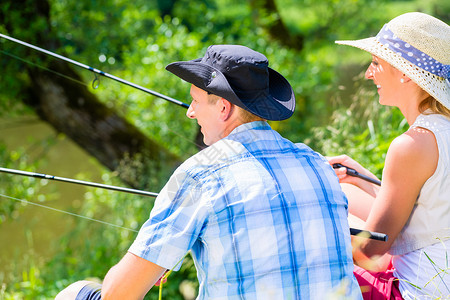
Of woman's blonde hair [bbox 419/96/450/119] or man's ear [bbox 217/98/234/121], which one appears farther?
→ woman's blonde hair [bbox 419/96/450/119]

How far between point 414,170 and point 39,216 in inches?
193

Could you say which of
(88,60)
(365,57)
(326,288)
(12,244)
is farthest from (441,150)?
Answer: (12,244)

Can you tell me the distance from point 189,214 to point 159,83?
319 cm

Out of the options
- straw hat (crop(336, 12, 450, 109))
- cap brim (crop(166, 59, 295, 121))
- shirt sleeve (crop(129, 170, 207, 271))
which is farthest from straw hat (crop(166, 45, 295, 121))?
straw hat (crop(336, 12, 450, 109))

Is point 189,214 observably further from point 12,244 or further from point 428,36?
point 12,244

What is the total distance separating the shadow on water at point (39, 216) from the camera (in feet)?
15.9

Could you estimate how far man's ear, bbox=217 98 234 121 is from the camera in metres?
1.57

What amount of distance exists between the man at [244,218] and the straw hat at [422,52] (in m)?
0.45

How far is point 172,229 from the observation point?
4.58 ft

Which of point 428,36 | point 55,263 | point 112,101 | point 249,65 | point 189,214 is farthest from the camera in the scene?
point 112,101

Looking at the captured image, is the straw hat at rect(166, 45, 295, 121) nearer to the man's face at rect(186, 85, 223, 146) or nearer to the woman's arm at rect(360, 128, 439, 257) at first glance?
the man's face at rect(186, 85, 223, 146)

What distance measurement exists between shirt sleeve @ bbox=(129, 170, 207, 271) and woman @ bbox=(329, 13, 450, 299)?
59 centimetres

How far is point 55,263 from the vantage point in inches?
168

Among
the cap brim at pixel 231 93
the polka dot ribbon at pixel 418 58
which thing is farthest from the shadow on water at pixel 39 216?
the polka dot ribbon at pixel 418 58
